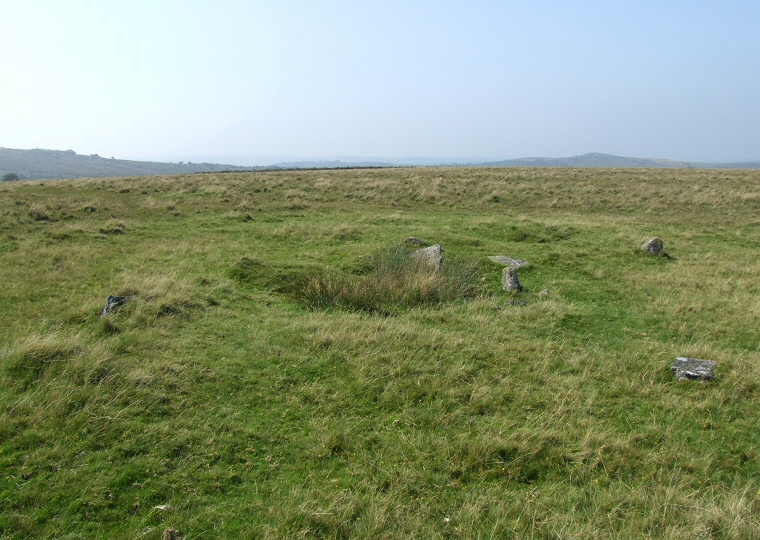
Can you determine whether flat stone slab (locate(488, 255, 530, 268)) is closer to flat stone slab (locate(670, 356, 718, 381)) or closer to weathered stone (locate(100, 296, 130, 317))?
flat stone slab (locate(670, 356, 718, 381))

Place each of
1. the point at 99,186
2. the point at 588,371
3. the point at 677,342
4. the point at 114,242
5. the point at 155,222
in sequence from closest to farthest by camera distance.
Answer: the point at 588,371
the point at 677,342
the point at 114,242
the point at 155,222
the point at 99,186

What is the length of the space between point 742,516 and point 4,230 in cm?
2085

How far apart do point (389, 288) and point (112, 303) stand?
17.8ft

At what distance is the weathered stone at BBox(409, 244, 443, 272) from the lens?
12344mm

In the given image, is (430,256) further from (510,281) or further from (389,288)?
(389,288)

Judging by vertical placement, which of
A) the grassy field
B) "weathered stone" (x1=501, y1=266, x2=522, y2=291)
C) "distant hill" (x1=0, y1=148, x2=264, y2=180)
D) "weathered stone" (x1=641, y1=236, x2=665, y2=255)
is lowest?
the grassy field

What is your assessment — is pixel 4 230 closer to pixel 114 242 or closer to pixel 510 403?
A: pixel 114 242

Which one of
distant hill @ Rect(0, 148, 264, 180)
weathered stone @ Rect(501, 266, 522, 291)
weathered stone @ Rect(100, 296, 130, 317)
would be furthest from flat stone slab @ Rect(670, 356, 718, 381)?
distant hill @ Rect(0, 148, 264, 180)

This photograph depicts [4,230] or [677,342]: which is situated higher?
[4,230]

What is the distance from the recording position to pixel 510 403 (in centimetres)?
646

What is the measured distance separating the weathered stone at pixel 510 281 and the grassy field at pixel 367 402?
0.79ft

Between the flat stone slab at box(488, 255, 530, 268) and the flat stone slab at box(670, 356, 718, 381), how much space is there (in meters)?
6.28

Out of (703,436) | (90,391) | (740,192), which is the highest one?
(740,192)

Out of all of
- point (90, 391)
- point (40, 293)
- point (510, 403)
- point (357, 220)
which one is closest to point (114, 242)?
point (40, 293)
